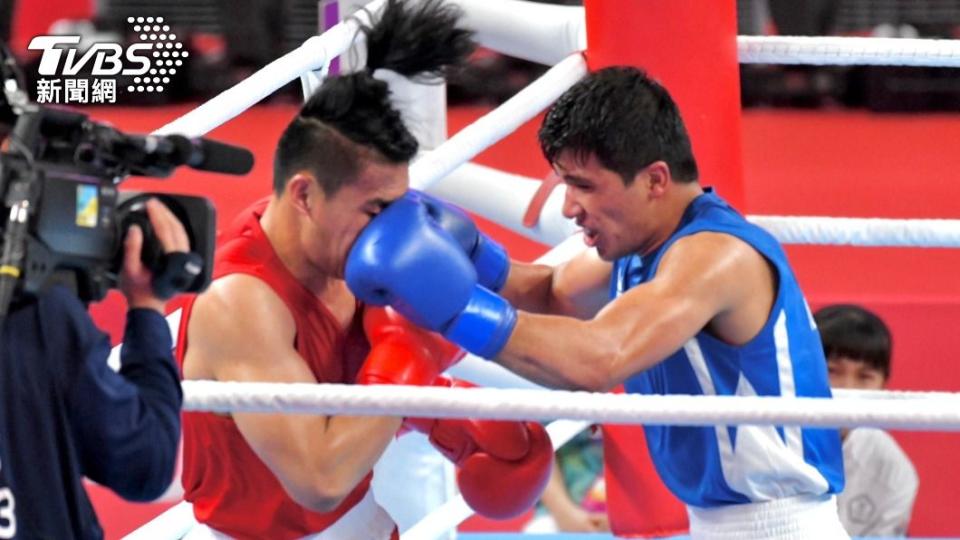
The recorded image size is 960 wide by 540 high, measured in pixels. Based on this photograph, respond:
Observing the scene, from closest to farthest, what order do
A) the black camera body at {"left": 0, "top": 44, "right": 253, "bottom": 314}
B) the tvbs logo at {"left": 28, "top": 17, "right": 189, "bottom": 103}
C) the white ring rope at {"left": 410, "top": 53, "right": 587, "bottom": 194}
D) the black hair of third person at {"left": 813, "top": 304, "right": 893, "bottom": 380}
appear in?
the black camera body at {"left": 0, "top": 44, "right": 253, "bottom": 314}
the white ring rope at {"left": 410, "top": 53, "right": 587, "bottom": 194}
the black hair of third person at {"left": 813, "top": 304, "right": 893, "bottom": 380}
the tvbs logo at {"left": 28, "top": 17, "right": 189, "bottom": 103}

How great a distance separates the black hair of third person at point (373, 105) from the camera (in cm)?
208

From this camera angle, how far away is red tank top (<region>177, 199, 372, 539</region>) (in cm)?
212

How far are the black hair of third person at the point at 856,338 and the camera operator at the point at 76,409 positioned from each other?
1.95 metres

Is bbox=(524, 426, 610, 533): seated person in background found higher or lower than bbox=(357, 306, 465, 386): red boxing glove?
lower

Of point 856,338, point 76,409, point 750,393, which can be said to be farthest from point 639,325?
point 856,338

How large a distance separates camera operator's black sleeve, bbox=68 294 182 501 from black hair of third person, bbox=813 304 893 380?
76.3 inches

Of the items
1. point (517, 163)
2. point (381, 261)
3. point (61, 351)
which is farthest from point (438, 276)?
point (517, 163)

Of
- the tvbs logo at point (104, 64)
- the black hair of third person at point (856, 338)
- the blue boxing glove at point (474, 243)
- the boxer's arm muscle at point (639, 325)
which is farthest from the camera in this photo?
the tvbs logo at point (104, 64)

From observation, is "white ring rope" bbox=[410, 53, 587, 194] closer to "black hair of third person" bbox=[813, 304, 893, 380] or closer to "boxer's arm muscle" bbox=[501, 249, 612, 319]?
"boxer's arm muscle" bbox=[501, 249, 612, 319]

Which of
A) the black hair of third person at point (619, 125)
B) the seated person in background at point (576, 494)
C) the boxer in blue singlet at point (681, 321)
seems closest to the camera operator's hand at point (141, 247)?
the boxer in blue singlet at point (681, 321)

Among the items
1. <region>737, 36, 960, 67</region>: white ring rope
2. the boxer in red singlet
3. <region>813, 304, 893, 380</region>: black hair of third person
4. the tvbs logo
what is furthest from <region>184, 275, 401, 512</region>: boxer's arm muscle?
the tvbs logo

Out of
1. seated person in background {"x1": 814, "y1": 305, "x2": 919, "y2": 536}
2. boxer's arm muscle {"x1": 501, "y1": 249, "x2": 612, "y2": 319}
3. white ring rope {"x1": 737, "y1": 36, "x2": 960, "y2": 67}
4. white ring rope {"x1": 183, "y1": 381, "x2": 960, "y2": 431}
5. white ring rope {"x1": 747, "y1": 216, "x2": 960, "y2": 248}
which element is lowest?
seated person in background {"x1": 814, "y1": 305, "x2": 919, "y2": 536}

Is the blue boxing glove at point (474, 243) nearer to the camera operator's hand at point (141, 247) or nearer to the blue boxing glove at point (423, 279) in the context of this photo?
the blue boxing glove at point (423, 279)

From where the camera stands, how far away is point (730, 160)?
2574mm
